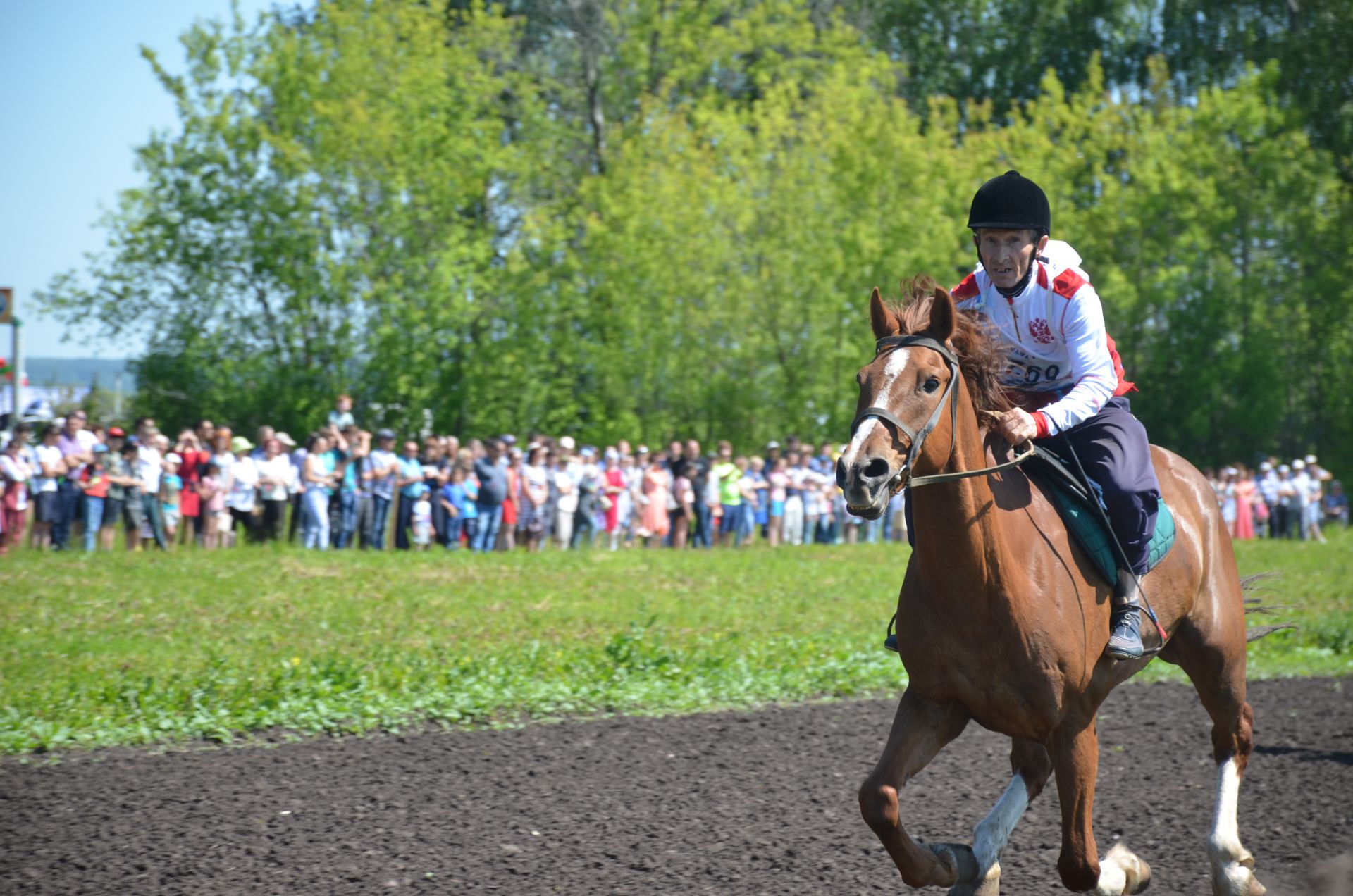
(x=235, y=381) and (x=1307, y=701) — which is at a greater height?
(x=235, y=381)

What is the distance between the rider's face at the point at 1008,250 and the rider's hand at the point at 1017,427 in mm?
707

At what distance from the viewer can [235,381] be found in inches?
1045

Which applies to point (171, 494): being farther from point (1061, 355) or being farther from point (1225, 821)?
point (1225, 821)

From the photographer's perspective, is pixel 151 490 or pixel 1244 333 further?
pixel 1244 333

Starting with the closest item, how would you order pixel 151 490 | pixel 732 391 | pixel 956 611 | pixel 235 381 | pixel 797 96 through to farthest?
pixel 956 611, pixel 151 490, pixel 235 381, pixel 732 391, pixel 797 96

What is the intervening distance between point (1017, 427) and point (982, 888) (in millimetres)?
1848

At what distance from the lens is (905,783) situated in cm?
476

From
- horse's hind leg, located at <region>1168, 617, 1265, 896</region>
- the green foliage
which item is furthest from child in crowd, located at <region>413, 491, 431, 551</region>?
horse's hind leg, located at <region>1168, 617, 1265, 896</region>

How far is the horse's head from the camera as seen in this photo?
407 cm

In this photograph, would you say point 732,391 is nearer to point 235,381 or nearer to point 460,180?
point 460,180

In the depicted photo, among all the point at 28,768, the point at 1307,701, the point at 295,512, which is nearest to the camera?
the point at 28,768

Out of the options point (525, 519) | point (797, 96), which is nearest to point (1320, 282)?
point (797, 96)

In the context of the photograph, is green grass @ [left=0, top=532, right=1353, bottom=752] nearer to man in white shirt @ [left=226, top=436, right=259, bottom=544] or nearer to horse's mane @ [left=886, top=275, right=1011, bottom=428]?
man in white shirt @ [left=226, top=436, right=259, bottom=544]

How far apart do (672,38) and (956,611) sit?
33.0 meters
